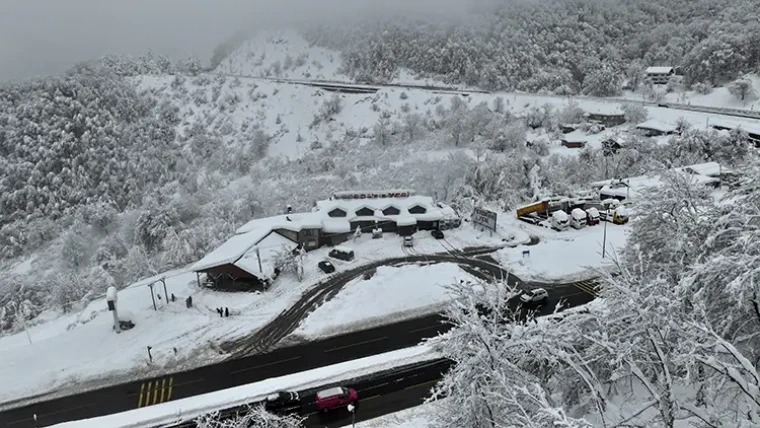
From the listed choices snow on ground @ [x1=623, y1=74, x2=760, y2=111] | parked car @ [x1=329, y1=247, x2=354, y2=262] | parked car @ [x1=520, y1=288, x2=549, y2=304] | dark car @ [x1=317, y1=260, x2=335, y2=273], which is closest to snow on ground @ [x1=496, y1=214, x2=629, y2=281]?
parked car @ [x1=520, y1=288, x2=549, y2=304]

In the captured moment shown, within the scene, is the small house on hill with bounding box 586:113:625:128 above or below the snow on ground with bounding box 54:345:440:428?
above

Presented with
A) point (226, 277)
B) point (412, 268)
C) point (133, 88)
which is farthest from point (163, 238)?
point (133, 88)

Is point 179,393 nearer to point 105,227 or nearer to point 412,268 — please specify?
point 412,268

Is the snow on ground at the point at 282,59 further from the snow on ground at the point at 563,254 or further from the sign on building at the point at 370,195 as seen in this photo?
the snow on ground at the point at 563,254

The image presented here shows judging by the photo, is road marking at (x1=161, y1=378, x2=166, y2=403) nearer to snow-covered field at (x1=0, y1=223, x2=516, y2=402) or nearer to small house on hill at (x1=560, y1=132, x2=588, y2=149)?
snow-covered field at (x1=0, y1=223, x2=516, y2=402)

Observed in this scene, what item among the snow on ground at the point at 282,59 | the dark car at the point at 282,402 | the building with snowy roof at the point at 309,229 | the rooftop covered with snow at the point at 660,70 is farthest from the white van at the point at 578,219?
the snow on ground at the point at 282,59

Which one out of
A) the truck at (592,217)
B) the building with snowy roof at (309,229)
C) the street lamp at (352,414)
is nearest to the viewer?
the street lamp at (352,414)

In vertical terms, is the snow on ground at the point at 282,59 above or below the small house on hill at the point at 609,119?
above
